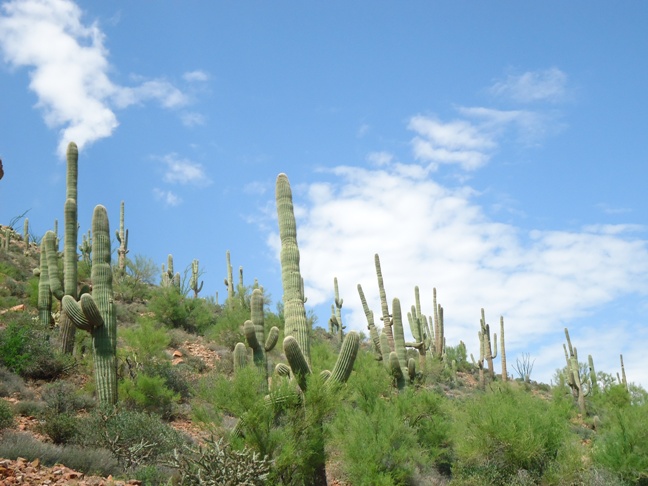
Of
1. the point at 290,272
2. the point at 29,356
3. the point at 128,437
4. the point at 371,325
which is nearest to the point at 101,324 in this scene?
the point at 128,437

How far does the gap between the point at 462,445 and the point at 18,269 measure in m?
21.6

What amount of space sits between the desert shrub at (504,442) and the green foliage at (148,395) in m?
7.22

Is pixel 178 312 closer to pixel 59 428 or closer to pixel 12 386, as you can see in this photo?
pixel 12 386

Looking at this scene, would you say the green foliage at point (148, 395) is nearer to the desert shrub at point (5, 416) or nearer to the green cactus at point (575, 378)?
the desert shrub at point (5, 416)

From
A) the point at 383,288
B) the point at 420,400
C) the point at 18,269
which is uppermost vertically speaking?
the point at 18,269

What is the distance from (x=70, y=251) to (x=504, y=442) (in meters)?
12.2

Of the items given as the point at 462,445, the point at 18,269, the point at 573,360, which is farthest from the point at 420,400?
the point at 18,269

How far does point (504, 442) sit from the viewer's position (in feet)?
51.5

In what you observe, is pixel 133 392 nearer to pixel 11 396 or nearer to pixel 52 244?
pixel 11 396

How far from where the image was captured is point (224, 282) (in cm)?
3753

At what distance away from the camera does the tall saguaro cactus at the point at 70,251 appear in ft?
57.2

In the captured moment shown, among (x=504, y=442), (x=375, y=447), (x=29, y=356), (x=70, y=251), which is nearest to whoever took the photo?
(x=375, y=447)

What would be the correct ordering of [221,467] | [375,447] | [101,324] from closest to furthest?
[221,467] < [375,447] < [101,324]

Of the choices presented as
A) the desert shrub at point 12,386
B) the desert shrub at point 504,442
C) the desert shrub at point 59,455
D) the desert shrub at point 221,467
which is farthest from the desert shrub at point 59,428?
the desert shrub at point 504,442
